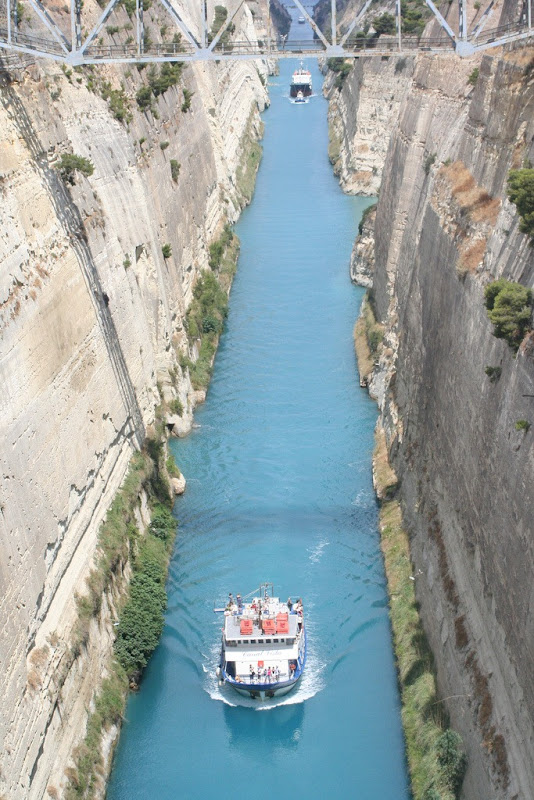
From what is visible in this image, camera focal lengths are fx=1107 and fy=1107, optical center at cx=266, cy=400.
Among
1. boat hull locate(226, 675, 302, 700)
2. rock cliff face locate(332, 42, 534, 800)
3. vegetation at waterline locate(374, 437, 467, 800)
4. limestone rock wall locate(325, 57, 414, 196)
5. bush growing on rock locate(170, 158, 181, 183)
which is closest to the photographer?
rock cliff face locate(332, 42, 534, 800)

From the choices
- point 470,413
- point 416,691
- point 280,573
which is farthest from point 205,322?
point 416,691

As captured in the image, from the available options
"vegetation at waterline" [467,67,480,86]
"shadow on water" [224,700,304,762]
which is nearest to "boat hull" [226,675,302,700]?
"shadow on water" [224,700,304,762]

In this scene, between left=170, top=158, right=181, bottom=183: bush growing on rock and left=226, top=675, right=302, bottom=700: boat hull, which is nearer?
left=226, top=675, right=302, bottom=700: boat hull

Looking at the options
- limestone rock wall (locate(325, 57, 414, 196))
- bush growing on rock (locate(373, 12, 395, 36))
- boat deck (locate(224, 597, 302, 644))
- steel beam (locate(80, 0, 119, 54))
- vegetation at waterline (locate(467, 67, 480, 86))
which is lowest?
limestone rock wall (locate(325, 57, 414, 196))

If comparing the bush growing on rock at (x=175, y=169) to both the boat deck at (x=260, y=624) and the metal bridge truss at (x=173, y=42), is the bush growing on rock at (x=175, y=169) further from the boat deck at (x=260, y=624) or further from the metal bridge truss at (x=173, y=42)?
the boat deck at (x=260, y=624)

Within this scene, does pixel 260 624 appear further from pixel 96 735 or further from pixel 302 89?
pixel 302 89

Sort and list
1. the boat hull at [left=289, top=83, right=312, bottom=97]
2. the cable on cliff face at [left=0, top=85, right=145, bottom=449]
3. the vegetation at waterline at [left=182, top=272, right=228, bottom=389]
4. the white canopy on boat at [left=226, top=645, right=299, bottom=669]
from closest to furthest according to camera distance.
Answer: the white canopy on boat at [left=226, top=645, right=299, bottom=669] → the cable on cliff face at [left=0, top=85, right=145, bottom=449] → the vegetation at waterline at [left=182, top=272, right=228, bottom=389] → the boat hull at [left=289, top=83, right=312, bottom=97]

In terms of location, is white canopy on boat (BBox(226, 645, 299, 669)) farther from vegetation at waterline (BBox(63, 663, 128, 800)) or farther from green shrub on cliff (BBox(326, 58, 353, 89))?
green shrub on cliff (BBox(326, 58, 353, 89))
